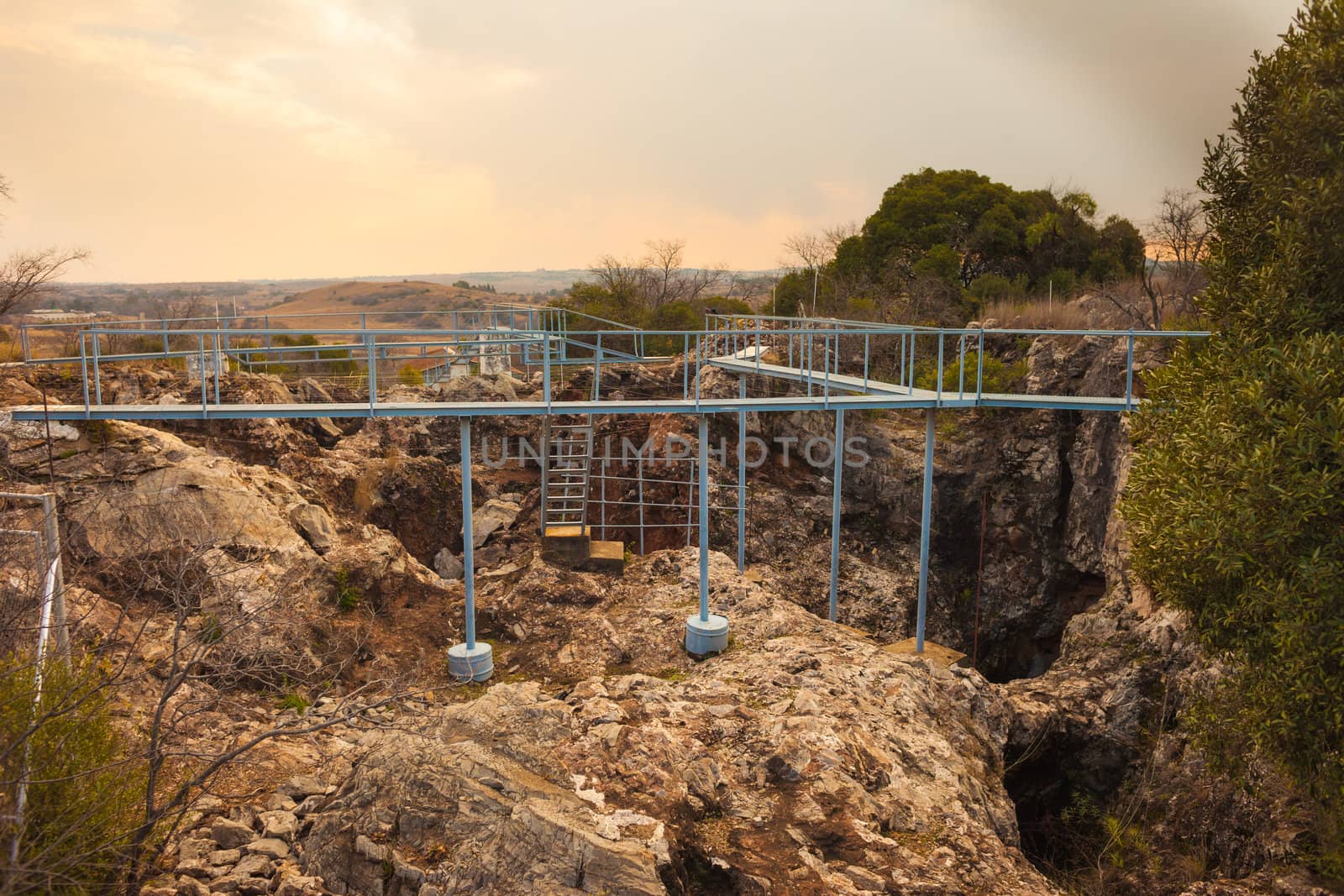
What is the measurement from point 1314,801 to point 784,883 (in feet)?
18.9

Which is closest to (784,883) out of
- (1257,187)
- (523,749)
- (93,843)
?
(523,749)

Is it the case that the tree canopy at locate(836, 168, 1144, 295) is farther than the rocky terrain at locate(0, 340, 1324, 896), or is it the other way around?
the tree canopy at locate(836, 168, 1144, 295)

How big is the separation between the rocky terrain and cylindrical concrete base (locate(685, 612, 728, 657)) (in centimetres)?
24

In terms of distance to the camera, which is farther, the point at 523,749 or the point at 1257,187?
the point at 1257,187

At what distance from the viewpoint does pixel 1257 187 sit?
878cm

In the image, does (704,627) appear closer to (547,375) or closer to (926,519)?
(926,519)

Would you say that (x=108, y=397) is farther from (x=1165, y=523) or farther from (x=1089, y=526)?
(x=1089, y=526)

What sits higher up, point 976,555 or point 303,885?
point 303,885

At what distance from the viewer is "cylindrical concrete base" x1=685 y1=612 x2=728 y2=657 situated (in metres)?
12.0

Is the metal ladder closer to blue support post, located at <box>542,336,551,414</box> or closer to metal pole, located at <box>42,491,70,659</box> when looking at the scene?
blue support post, located at <box>542,336,551,414</box>

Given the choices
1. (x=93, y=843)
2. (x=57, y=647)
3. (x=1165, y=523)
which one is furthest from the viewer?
(x=1165, y=523)

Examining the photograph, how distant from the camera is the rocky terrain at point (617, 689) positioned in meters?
6.76

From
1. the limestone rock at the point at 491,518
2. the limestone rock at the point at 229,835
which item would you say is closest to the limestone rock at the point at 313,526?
the limestone rock at the point at 491,518

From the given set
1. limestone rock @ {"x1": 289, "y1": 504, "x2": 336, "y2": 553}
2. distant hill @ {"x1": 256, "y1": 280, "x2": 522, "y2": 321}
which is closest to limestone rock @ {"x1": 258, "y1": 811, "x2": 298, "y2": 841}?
limestone rock @ {"x1": 289, "y1": 504, "x2": 336, "y2": 553}
